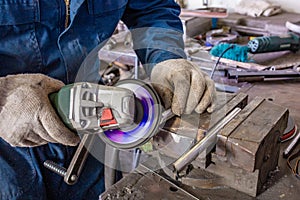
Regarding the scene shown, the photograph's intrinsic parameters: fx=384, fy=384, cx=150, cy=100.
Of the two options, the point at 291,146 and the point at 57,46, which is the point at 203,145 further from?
the point at 57,46

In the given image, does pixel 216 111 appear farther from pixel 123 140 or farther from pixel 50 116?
pixel 50 116

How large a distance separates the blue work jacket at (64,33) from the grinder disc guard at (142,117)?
27cm

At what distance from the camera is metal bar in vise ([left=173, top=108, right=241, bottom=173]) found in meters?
0.69

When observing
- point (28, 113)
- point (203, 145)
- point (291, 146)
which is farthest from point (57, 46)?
point (291, 146)

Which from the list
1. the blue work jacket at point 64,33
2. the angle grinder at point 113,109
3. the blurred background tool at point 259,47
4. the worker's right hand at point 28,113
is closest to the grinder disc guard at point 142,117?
the angle grinder at point 113,109

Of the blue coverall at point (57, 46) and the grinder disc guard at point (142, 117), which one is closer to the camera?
the grinder disc guard at point (142, 117)

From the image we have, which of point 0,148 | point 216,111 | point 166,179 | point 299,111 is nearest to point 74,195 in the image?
point 0,148

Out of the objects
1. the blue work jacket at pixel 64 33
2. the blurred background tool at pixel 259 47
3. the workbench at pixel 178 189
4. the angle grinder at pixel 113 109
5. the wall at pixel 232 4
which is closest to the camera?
the angle grinder at pixel 113 109

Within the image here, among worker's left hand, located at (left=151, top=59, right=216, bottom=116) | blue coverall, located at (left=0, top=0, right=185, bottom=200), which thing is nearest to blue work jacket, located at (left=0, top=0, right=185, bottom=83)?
blue coverall, located at (left=0, top=0, right=185, bottom=200)

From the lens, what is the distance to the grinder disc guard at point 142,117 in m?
0.73

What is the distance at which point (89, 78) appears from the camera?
1084mm

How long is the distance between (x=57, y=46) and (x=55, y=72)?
0.07 metres

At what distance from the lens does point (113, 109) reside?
673mm

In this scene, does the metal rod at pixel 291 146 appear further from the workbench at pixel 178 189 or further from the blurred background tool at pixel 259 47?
the blurred background tool at pixel 259 47
